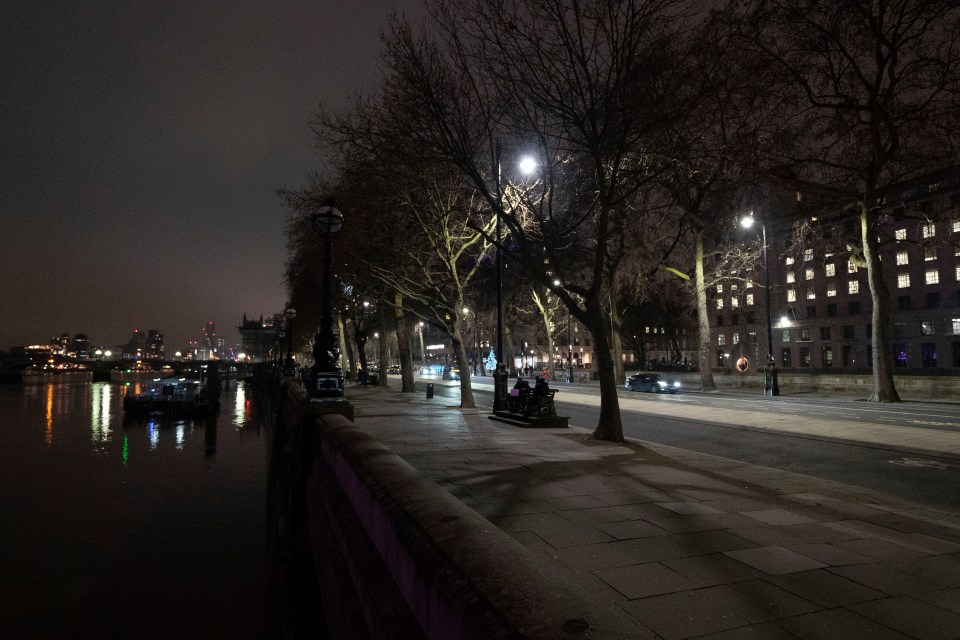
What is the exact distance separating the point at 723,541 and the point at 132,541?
59.0ft

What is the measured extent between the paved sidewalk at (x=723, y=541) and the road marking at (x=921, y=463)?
10.7 feet

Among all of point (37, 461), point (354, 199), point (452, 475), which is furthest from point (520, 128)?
point (37, 461)

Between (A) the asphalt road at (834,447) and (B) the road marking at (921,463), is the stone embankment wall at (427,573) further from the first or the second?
(B) the road marking at (921,463)

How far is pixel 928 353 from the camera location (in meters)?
65.3

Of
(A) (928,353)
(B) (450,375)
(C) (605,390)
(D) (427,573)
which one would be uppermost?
(A) (928,353)

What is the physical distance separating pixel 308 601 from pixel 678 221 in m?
32.4

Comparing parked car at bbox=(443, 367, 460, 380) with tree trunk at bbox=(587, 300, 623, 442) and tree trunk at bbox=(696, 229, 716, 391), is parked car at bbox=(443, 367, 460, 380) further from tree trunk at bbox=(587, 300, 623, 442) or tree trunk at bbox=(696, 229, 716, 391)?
tree trunk at bbox=(587, 300, 623, 442)

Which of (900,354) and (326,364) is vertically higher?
(326,364)

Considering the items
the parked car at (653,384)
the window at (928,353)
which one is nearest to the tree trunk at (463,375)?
the parked car at (653,384)

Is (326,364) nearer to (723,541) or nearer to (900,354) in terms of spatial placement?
(723,541)

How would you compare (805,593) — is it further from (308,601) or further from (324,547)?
(308,601)

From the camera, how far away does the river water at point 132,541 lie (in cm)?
1266

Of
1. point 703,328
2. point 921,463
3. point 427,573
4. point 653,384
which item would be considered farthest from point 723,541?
point 653,384

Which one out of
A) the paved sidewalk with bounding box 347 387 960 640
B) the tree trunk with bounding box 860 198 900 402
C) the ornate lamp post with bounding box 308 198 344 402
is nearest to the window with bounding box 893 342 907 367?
the tree trunk with bounding box 860 198 900 402
